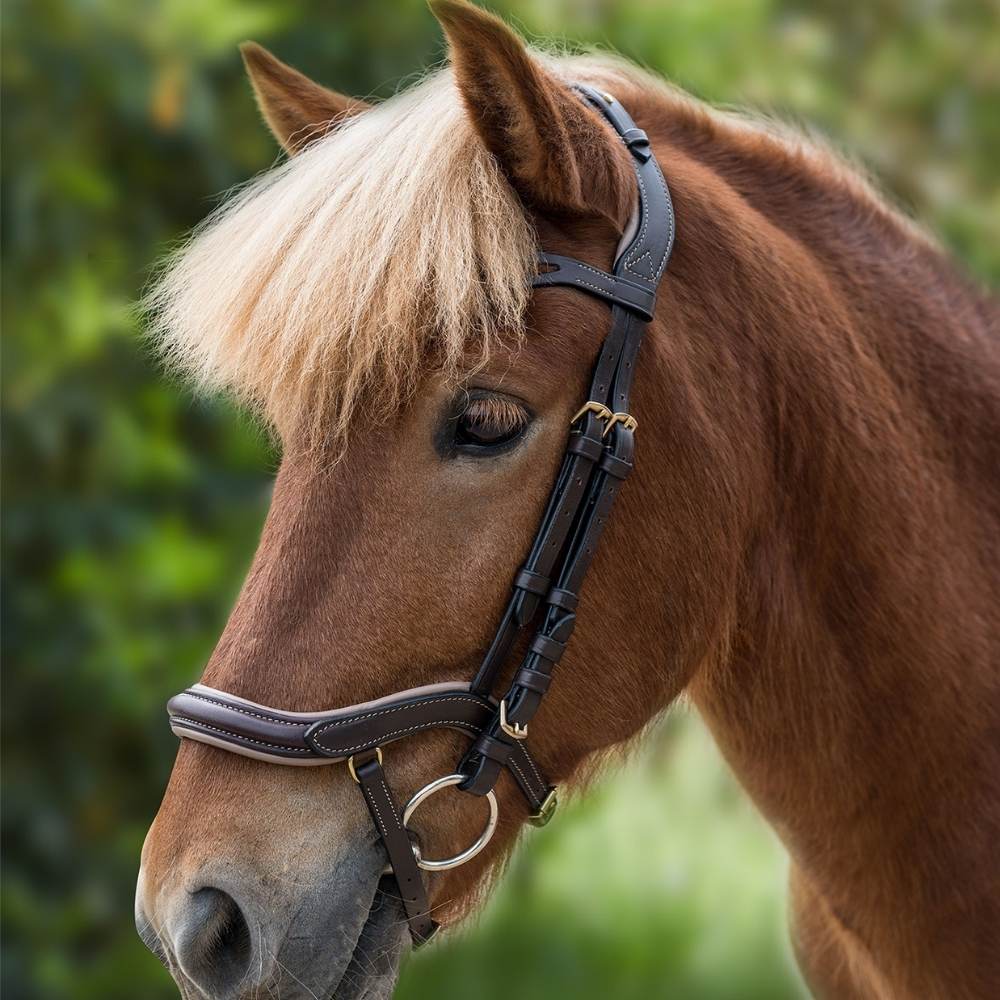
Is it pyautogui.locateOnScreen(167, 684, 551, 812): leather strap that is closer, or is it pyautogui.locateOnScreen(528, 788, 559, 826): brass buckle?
pyautogui.locateOnScreen(167, 684, 551, 812): leather strap

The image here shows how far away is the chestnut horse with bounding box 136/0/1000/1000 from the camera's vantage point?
4.63ft

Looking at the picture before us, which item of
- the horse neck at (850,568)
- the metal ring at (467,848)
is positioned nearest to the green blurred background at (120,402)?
the horse neck at (850,568)

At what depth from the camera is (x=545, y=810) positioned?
1598 millimetres

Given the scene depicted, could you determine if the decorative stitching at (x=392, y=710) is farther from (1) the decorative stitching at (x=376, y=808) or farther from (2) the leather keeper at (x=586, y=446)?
(2) the leather keeper at (x=586, y=446)

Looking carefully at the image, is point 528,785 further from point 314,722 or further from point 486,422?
point 486,422

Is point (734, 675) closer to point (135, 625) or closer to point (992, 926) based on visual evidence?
point (992, 926)

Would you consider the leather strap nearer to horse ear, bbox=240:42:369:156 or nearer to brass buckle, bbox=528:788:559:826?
brass buckle, bbox=528:788:559:826

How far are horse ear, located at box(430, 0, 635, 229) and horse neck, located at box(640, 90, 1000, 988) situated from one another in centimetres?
15

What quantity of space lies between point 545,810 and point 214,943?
47 cm

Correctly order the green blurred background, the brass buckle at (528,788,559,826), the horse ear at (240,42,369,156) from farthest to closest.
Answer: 1. the green blurred background
2. the horse ear at (240,42,369,156)
3. the brass buckle at (528,788,559,826)

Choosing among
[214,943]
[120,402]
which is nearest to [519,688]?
[214,943]

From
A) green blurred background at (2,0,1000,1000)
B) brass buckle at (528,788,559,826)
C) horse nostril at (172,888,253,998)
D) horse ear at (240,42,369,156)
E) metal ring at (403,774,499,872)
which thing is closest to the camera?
horse nostril at (172,888,253,998)

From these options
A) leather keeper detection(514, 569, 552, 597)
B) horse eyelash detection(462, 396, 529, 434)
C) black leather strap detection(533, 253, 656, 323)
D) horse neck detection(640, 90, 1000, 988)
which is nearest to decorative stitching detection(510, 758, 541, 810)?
leather keeper detection(514, 569, 552, 597)

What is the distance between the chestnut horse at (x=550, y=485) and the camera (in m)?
1.41
